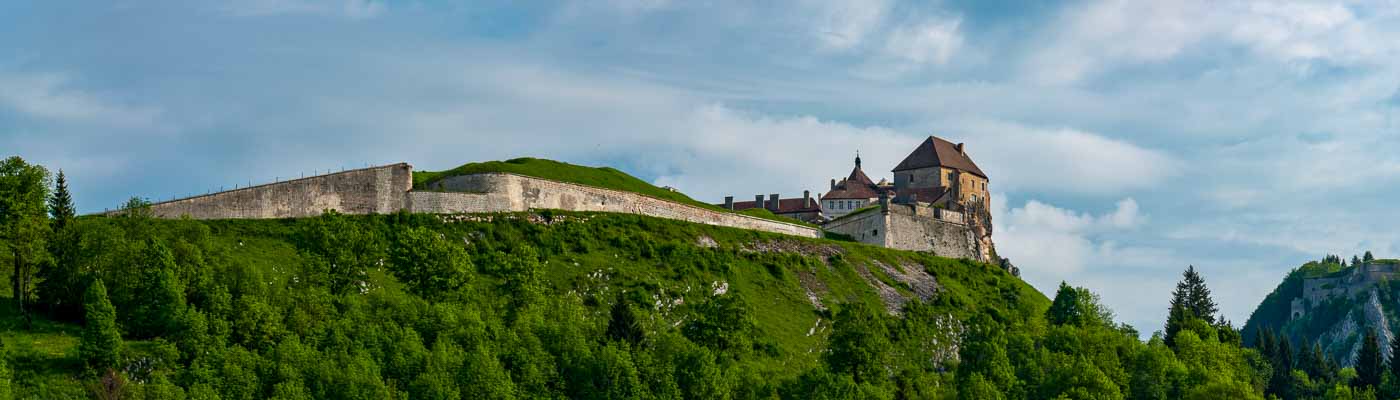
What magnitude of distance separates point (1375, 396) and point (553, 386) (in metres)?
71.4

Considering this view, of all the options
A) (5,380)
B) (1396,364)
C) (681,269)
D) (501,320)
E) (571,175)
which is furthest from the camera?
(1396,364)

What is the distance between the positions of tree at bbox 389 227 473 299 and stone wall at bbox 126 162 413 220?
7.62 metres

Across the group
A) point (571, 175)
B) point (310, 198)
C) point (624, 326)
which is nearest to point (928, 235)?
point (571, 175)

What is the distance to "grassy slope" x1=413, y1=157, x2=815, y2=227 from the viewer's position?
327ft

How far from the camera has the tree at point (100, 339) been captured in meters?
66.8

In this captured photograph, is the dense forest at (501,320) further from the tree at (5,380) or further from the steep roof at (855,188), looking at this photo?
the steep roof at (855,188)

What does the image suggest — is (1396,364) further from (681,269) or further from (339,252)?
(339,252)

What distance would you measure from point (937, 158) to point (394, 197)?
6936 centimetres

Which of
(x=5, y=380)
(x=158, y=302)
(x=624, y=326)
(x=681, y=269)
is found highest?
(x=681, y=269)

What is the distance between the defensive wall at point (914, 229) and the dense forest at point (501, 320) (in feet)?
35.7

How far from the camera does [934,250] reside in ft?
412

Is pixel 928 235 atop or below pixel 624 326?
atop

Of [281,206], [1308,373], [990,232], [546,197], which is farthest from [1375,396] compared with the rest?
[281,206]

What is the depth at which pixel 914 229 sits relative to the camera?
124500mm
